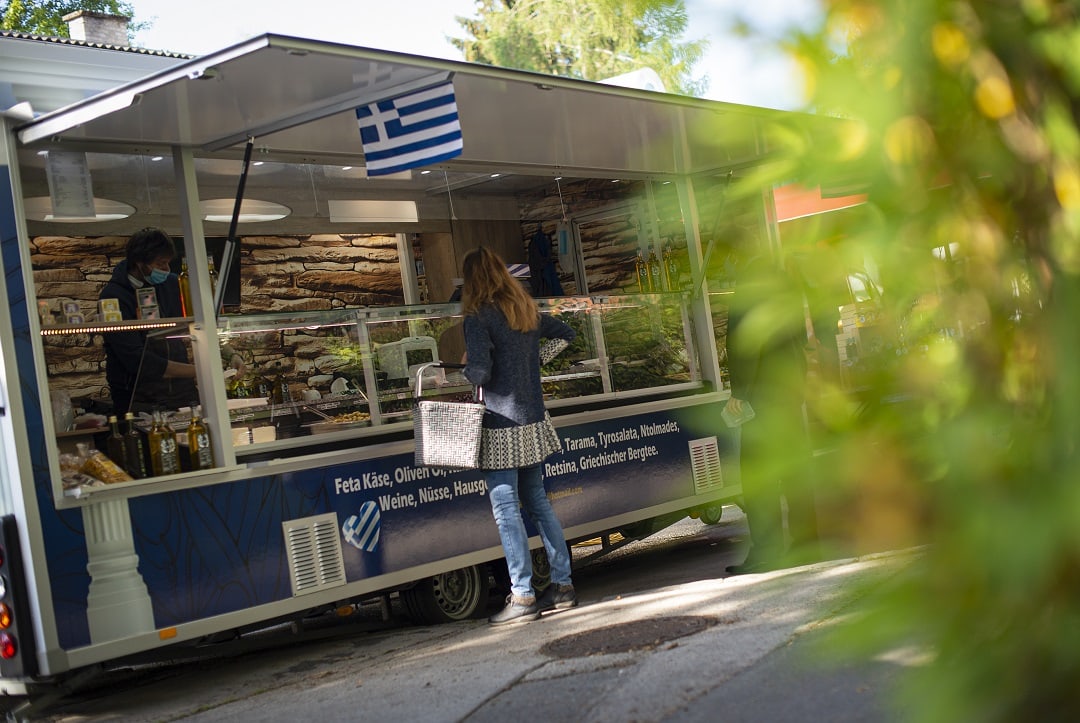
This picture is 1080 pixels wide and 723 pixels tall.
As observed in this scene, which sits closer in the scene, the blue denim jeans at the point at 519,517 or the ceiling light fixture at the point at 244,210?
the blue denim jeans at the point at 519,517

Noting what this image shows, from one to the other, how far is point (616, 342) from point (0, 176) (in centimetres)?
429

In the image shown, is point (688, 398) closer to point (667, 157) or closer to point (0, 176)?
point (667, 157)

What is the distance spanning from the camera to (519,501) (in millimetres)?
6668

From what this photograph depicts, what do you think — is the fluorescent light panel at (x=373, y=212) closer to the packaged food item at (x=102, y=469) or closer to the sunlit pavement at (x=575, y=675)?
the sunlit pavement at (x=575, y=675)

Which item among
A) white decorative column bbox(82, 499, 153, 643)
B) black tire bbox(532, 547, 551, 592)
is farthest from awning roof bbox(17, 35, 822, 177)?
black tire bbox(532, 547, 551, 592)

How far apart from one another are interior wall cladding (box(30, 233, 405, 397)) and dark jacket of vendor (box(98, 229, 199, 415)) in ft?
9.06

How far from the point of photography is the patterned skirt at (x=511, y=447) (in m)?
6.21

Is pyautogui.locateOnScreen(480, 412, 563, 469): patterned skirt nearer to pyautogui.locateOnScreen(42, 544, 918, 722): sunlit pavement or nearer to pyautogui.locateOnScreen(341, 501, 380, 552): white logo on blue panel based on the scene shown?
pyautogui.locateOnScreen(341, 501, 380, 552): white logo on blue panel

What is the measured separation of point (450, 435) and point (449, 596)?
114 cm

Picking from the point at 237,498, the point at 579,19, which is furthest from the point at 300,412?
the point at 579,19

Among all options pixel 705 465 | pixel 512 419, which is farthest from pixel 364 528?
pixel 705 465

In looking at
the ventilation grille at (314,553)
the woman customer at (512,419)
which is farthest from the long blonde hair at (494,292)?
A: the ventilation grille at (314,553)

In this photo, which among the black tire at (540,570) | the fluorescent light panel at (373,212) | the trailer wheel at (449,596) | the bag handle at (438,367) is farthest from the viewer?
the fluorescent light panel at (373,212)

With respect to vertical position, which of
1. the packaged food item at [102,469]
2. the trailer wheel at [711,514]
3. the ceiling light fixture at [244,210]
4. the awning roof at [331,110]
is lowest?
the trailer wheel at [711,514]
